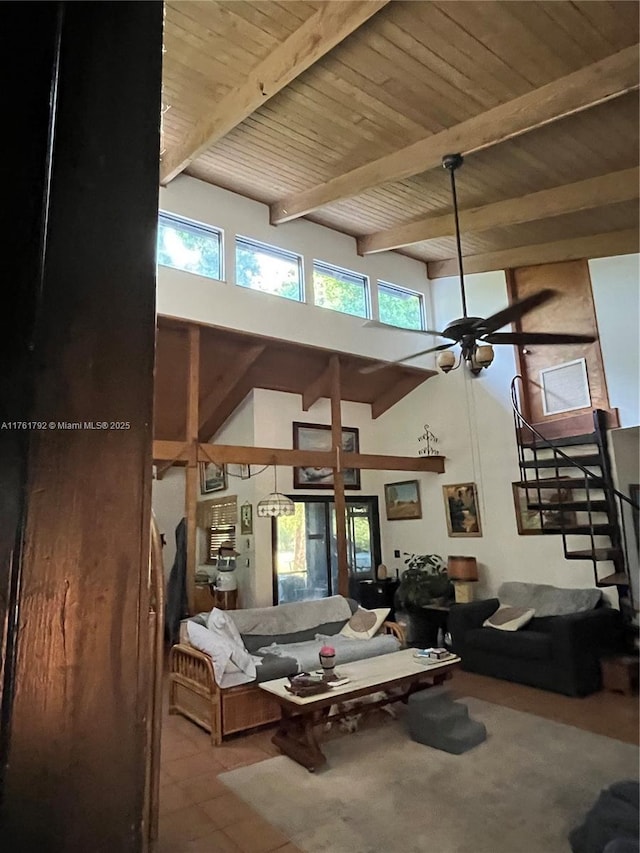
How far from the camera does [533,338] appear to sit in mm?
3881

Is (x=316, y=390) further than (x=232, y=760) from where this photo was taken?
Yes

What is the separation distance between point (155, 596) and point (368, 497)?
6.84m

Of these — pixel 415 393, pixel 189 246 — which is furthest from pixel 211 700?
pixel 415 393

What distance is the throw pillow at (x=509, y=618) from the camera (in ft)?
16.3

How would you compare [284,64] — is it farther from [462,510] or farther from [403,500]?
[403,500]

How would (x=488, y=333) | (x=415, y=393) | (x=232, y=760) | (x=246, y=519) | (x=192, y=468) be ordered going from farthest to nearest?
(x=415, y=393), (x=246, y=519), (x=192, y=468), (x=488, y=333), (x=232, y=760)

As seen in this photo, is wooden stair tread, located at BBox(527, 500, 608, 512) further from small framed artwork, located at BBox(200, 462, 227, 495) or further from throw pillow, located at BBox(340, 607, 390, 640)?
small framed artwork, located at BBox(200, 462, 227, 495)

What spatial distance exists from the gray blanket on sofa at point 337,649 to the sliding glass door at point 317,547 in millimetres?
1894

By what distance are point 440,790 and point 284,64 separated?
4.37 metres

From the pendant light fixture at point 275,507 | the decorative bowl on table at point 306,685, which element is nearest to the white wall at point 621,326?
the pendant light fixture at point 275,507

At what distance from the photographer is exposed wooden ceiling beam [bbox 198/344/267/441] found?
6.09 meters

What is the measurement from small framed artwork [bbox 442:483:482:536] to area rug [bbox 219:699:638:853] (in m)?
3.08

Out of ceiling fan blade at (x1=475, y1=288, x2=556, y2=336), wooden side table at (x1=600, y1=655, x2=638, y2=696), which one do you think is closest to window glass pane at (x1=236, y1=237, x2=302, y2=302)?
ceiling fan blade at (x1=475, y1=288, x2=556, y2=336)

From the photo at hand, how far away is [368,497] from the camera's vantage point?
7762 mm
